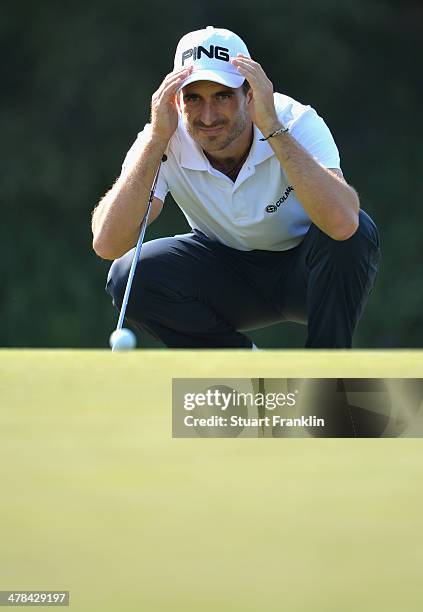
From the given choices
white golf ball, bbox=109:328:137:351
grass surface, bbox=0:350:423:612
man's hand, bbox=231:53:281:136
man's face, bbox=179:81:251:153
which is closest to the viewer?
grass surface, bbox=0:350:423:612

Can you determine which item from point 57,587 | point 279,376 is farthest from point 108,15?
point 57,587

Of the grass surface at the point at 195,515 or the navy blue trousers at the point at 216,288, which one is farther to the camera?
the navy blue trousers at the point at 216,288

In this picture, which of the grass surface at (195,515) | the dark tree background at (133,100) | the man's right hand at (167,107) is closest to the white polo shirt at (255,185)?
the man's right hand at (167,107)

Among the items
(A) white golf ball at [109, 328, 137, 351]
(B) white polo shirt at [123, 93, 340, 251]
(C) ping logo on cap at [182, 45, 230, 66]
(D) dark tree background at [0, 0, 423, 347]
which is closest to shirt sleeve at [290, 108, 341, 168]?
(B) white polo shirt at [123, 93, 340, 251]

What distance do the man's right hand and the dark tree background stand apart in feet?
12.2

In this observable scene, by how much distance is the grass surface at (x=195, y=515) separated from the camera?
1057mm

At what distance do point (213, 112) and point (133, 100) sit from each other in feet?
12.8

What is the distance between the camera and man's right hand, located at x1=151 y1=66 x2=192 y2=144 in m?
2.59

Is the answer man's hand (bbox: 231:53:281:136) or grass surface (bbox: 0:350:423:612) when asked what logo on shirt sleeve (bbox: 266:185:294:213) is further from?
grass surface (bbox: 0:350:423:612)

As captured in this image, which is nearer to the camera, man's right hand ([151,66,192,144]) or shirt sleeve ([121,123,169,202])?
man's right hand ([151,66,192,144])

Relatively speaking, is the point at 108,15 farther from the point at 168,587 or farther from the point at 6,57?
the point at 168,587

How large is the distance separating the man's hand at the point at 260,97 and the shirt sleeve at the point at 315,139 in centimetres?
13

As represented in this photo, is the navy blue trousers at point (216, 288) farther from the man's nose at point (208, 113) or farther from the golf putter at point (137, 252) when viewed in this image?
the man's nose at point (208, 113)

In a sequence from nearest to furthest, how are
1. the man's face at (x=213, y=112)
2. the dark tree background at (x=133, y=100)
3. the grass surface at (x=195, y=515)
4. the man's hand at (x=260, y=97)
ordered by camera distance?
the grass surface at (x=195, y=515), the man's hand at (x=260, y=97), the man's face at (x=213, y=112), the dark tree background at (x=133, y=100)
